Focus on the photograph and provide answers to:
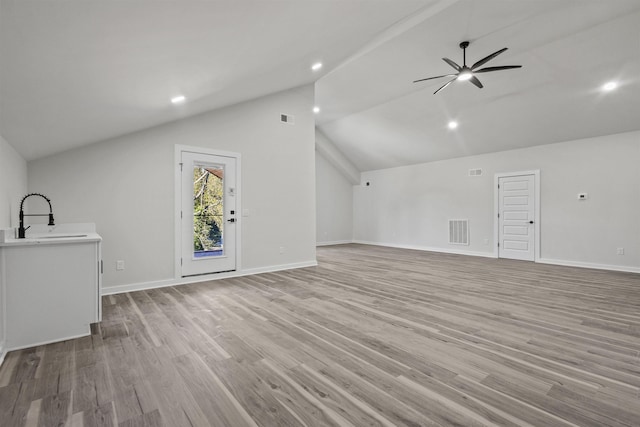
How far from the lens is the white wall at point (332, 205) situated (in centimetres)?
1038

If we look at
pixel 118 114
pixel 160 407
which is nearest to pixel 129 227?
pixel 118 114

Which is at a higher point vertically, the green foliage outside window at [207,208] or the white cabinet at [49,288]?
the green foliage outside window at [207,208]

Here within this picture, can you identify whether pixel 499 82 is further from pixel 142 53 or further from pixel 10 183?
pixel 10 183

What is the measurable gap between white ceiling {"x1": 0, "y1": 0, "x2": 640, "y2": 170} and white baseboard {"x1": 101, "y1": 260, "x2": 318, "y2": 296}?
1.91 meters

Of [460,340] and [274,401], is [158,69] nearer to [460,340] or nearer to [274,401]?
[274,401]

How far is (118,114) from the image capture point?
3285mm

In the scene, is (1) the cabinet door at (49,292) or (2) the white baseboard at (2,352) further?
(1) the cabinet door at (49,292)

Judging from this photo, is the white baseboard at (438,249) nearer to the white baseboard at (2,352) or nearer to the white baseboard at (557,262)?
the white baseboard at (557,262)

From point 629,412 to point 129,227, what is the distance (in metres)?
5.17

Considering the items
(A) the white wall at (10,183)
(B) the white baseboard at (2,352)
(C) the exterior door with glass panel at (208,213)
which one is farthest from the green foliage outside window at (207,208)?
(B) the white baseboard at (2,352)

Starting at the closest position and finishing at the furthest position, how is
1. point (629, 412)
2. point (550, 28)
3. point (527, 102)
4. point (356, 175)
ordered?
point (629, 412), point (550, 28), point (527, 102), point (356, 175)

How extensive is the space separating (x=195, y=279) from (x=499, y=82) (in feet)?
20.9

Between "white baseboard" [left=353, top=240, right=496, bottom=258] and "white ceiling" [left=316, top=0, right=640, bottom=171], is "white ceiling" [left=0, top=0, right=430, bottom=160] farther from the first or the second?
"white baseboard" [left=353, top=240, right=496, bottom=258]

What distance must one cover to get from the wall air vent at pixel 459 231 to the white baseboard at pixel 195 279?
172 inches
